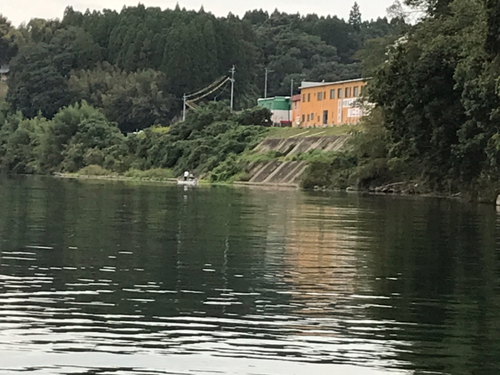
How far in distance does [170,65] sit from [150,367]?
15974 centimetres

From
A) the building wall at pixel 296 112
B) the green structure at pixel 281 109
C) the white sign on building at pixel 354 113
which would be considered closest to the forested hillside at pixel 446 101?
the white sign on building at pixel 354 113

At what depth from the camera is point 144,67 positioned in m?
174

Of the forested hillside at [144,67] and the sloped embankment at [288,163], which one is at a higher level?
the forested hillside at [144,67]

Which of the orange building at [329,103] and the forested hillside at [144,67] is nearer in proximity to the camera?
the orange building at [329,103]

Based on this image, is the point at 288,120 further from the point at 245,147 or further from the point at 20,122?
the point at 20,122

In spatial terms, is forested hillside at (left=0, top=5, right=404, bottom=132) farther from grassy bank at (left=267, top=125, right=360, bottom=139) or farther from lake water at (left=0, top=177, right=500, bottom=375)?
lake water at (left=0, top=177, right=500, bottom=375)

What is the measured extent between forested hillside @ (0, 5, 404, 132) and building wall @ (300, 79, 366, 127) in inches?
1661

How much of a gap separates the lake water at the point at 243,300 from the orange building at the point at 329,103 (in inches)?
3231

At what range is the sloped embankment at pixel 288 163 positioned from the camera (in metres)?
89.6

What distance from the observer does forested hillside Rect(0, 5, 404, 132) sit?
534 ft

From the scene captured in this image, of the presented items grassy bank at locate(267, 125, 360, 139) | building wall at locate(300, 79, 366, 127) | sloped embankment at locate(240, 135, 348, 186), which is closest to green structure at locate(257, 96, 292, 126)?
building wall at locate(300, 79, 366, 127)

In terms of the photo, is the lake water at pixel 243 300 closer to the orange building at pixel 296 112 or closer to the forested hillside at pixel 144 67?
the orange building at pixel 296 112

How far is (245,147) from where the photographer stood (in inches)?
4264

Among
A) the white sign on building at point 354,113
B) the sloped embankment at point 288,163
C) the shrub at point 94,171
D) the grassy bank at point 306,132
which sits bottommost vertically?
the shrub at point 94,171
